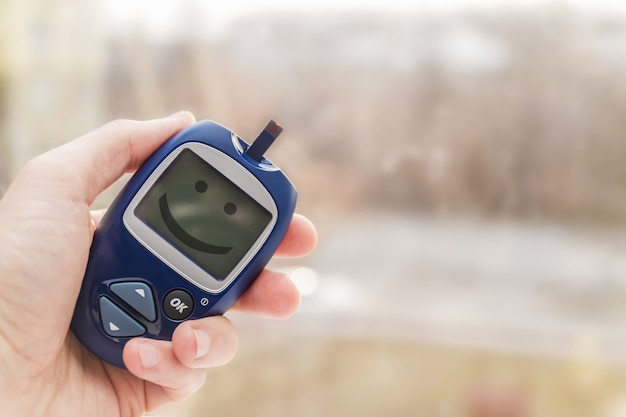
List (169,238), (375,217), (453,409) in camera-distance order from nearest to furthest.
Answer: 1. (169,238)
2. (453,409)
3. (375,217)

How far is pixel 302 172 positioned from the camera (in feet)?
4.14

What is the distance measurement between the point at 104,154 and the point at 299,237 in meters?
0.21

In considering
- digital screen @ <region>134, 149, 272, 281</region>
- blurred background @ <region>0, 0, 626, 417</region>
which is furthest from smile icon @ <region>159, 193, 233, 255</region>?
blurred background @ <region>0, 0, 626, 417</region>

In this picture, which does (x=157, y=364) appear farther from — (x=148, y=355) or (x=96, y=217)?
(x=96, y=217)

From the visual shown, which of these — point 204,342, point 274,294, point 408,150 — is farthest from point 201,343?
point 408,150

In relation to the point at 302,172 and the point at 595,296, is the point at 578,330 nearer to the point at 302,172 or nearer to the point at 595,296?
the point at 595,296

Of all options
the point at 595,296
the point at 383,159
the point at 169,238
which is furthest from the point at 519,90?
the point at 169,238

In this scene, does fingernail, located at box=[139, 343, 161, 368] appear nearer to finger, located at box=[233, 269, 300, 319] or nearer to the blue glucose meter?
the blue glucose meter

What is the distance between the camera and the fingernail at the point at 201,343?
571 millimetres

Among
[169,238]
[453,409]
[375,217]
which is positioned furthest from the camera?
[375,217]

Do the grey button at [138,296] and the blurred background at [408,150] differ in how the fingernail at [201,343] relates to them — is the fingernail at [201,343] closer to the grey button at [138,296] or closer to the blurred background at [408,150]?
the grey button at [138,296]

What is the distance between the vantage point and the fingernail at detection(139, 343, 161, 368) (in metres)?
0.56

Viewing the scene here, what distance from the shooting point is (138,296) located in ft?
1.90

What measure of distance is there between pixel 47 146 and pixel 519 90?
878 millimetres
